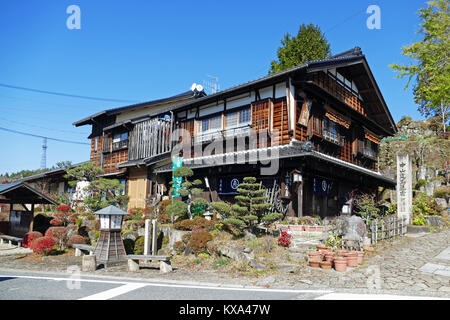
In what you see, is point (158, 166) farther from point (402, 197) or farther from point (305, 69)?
point (402, 197)

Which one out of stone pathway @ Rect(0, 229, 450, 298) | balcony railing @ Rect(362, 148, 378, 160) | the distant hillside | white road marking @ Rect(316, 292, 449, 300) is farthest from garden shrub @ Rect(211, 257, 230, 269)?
the distant hillside

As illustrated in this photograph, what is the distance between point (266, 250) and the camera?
10445 millimetres

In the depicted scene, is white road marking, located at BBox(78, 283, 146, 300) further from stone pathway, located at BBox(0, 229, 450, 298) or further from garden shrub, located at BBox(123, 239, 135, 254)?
garden shrub, located at BBox(123, 239, 135, 254)

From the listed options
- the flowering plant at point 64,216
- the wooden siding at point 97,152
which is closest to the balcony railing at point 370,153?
the flowering plant at point 64,216

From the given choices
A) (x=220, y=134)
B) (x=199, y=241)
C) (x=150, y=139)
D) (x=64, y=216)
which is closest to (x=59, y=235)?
(x=64, y=216)

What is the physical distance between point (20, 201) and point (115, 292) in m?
12.2

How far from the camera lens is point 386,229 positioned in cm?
1265

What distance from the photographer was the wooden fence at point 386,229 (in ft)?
38.2

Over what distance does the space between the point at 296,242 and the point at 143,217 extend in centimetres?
996

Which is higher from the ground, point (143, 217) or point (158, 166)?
point (158, 166)

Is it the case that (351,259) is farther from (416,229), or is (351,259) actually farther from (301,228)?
(416,229)

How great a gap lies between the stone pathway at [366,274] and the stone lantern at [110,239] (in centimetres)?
58

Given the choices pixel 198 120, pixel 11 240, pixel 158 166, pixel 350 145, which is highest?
pixel 198 120
